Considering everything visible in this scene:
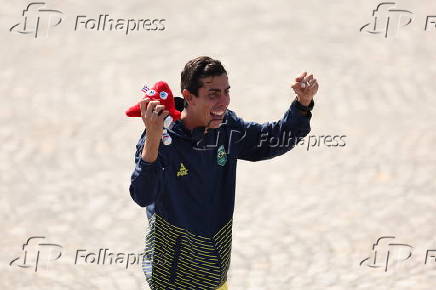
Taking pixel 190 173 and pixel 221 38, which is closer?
pixel 190 173

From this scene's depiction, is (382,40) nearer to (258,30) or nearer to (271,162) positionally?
(258,30)

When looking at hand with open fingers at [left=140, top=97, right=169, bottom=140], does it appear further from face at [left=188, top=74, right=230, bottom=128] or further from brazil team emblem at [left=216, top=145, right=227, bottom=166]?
brazil team emblem at [left=216, top=145, right=227, bottom=166]

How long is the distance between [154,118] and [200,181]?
2.70 ft

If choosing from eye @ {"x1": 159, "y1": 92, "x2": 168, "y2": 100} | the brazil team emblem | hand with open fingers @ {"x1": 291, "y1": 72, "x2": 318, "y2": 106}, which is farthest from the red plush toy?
hand with open fingers @ {"x1": 291, "y1": 72, "x2": 318, "y2": 106}

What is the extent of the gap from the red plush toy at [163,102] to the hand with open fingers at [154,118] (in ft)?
Result: 0.57

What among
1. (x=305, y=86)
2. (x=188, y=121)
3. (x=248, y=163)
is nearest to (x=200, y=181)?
(x=188, y=121)

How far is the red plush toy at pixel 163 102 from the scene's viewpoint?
550 cm

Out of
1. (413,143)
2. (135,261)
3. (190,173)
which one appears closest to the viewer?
(190,173)

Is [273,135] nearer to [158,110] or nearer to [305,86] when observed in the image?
[305,86]

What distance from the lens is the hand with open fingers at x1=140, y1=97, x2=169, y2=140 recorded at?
5258 millimetres

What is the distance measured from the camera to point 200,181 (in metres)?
5.94

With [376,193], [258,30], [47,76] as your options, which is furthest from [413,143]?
[47,76]

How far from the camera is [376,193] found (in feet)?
36.0

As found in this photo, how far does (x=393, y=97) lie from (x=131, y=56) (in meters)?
4.49
